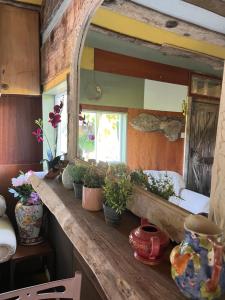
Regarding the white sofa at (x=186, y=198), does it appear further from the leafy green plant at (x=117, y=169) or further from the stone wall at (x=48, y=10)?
the stone wall at (x=48, y=10)

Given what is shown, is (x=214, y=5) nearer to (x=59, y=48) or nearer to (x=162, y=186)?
(x=162, y=186)

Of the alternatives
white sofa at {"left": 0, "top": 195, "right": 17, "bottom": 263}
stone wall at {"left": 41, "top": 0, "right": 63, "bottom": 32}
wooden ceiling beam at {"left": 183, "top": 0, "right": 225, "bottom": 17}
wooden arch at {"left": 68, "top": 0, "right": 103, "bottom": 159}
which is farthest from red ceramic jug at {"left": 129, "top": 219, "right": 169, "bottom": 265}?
stone wall at {"left": 41, "top": 0, "right": 63, "bottom": 32}

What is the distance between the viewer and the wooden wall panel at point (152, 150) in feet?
2.64

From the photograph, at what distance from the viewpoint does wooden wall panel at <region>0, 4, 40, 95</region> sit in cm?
220

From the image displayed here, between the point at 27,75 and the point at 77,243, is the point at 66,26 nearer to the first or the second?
the point at 27,75

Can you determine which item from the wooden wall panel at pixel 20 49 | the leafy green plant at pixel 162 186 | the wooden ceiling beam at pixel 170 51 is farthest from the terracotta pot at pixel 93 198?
the wooden wall panel at pixel 20 49

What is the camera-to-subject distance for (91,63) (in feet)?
4.15

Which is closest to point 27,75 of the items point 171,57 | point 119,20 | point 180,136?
point 119,20

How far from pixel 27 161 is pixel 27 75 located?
87 centimetres

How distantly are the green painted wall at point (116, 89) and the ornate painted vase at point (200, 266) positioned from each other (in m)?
0.59

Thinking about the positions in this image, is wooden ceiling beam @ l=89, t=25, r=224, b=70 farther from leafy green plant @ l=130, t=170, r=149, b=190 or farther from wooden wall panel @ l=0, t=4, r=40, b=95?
wooden wall panel @ l=0, t=4, r=40, b=95

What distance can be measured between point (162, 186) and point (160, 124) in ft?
0.75

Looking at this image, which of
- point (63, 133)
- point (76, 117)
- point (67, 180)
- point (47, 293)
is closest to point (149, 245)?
point (47, 293)

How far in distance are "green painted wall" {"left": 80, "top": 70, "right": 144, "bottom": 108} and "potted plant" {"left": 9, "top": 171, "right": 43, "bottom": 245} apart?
3.54 ft
